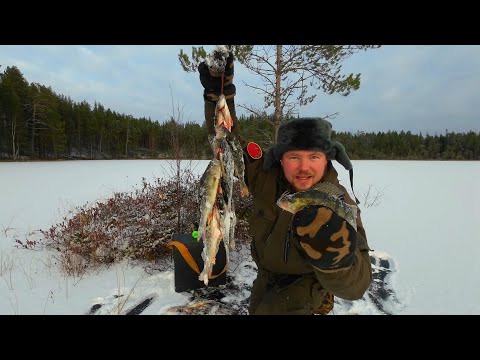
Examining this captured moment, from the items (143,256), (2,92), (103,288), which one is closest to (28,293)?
(103,288)

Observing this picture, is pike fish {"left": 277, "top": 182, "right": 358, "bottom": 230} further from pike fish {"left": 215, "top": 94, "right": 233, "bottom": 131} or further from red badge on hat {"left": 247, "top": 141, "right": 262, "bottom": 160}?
red badge on hat {"left": 247, "top": 141, "right": 262, "bottom": 160}

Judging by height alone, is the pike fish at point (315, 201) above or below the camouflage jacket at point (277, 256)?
above

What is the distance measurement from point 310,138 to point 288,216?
0.62m

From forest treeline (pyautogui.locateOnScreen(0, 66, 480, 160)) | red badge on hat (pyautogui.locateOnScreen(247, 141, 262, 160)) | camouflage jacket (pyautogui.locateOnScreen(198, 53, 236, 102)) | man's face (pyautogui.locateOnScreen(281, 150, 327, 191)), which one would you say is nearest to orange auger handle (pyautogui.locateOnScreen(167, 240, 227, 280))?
red badge on hat (pyautogui.locateOnScreen(247, 141, 262, 160))

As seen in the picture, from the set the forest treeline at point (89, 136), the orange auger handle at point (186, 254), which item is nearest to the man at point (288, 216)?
the orange auger handle at point (186, 254)

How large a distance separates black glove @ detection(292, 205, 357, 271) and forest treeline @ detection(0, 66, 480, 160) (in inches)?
940

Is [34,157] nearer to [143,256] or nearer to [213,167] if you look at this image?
[143,256]

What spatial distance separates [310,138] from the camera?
207 centimetres

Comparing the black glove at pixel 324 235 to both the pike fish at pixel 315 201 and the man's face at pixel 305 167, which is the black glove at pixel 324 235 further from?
the man's face at pixel 305 167

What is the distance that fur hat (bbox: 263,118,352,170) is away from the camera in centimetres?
207

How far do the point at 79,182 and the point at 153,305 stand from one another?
12.2 metres

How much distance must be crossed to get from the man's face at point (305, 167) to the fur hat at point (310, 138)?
43 millimetres

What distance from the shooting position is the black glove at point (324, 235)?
1.30 meters

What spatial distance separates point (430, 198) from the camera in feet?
36.7
